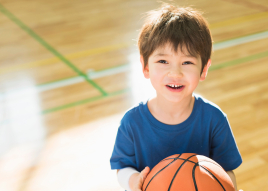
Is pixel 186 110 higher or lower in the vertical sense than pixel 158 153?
higher

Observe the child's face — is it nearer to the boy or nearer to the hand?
the boy

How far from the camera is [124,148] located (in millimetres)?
1464

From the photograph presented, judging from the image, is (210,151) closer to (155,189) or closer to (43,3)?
(155,189)

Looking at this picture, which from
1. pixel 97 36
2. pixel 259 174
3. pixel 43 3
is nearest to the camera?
pixel 259 174

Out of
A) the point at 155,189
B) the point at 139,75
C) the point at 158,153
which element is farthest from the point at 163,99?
the point at 139,75

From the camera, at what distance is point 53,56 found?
12.1 ft

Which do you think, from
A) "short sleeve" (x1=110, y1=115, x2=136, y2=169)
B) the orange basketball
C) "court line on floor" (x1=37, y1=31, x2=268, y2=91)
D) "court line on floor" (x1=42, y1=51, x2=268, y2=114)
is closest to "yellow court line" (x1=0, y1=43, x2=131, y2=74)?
"court line on floor" (x1=37, y1=31, x2=268, y2=91)

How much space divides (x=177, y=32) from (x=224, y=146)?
1.78 feet

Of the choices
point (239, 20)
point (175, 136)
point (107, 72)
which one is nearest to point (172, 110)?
point (175, 136)

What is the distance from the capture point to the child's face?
4.23 ft

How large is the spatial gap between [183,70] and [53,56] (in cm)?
263

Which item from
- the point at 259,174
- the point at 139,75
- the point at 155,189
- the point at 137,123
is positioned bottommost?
the point at 259,174

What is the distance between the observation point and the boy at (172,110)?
1.30 metres

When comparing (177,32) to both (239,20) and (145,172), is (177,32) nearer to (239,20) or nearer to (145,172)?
(145,172)
